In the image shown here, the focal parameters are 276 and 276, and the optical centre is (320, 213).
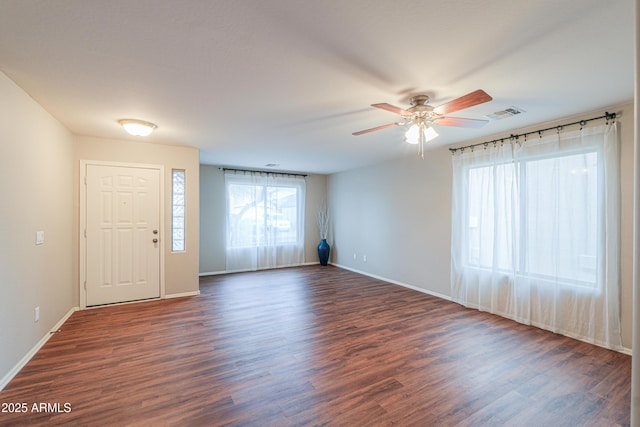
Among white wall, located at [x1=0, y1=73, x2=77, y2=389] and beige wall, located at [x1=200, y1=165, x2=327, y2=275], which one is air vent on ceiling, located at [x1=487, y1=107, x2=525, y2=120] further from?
beige wall, located at [x1=200, y1=165, x2=327, y2=275]

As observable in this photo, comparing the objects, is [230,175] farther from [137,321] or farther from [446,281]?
[446,281]

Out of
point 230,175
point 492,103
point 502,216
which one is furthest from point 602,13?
point 230,175

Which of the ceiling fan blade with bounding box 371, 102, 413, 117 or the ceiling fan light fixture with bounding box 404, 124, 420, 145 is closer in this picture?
the ceiling fan blade with bounding box 371, 102, 413, 117

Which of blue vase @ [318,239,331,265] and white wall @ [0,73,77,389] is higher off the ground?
white wall @ [0,73,77,389]

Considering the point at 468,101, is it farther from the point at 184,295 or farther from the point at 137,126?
the point at 184,295

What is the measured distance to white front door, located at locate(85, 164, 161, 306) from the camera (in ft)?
12.8

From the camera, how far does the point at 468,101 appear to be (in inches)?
82.9

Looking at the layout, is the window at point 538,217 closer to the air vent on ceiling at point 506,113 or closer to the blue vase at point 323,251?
the air vent on ceiling at point 506,113

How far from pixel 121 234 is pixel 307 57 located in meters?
3.86

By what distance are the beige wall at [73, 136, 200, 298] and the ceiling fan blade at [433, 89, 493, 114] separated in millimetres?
3867

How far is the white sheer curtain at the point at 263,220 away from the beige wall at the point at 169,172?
178 cm

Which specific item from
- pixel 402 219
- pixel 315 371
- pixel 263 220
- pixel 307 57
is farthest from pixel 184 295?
pixel 307 57

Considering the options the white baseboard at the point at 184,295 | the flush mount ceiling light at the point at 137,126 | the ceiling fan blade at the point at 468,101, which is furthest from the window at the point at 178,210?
the ceiling fan blade at the point at 468,101

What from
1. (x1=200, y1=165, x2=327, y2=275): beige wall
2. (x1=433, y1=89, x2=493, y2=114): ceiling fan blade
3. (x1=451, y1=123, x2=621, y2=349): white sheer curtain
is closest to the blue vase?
(x1=200, y1=165, x2=327, y2=275): beige wall
